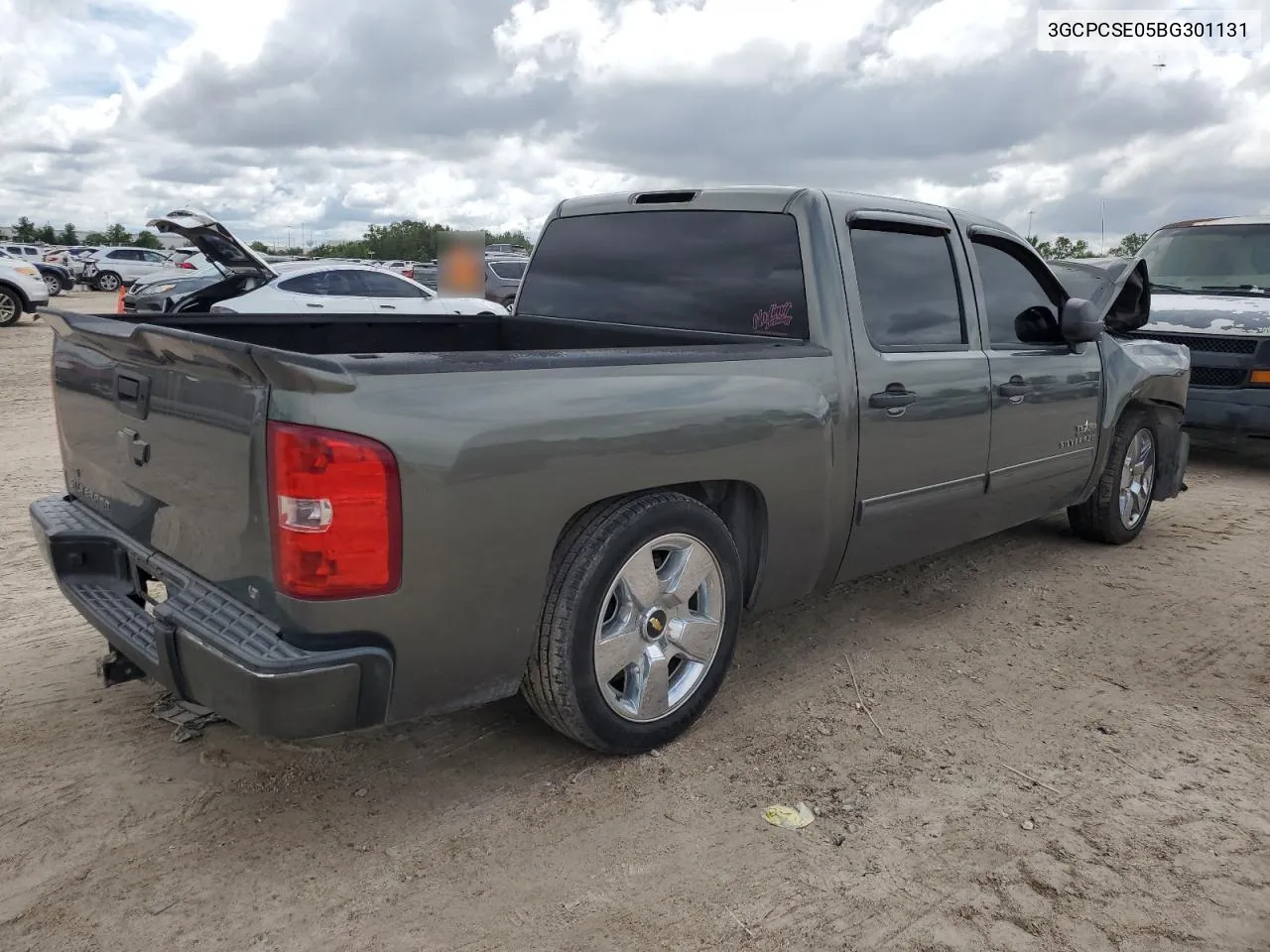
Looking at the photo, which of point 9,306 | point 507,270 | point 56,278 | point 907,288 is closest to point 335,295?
point 507,270

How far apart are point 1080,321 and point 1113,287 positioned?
1287mm

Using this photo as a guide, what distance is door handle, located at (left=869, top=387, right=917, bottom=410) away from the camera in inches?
146

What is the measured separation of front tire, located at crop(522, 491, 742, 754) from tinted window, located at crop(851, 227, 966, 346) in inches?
47.2

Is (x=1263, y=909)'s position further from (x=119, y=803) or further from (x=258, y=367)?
(x=119, y=803)

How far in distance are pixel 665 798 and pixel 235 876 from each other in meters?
1.20

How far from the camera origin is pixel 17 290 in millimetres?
17844

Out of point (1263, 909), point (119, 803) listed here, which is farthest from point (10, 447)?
point (1263, 909)

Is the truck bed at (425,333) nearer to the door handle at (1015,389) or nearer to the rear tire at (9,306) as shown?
the door handle at (1015,389)

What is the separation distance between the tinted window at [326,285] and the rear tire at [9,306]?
8.18 m

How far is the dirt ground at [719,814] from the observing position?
247cm

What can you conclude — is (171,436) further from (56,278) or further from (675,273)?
(56,278)

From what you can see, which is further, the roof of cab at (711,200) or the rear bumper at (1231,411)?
the rear bumper at (1231,411)

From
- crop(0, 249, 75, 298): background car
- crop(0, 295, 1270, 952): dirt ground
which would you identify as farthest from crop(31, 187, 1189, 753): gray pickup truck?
crop(0, 249, 75, 298): background car

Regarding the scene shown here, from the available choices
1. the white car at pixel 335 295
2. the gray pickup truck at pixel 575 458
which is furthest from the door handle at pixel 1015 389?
the white car at pixel 335 295
